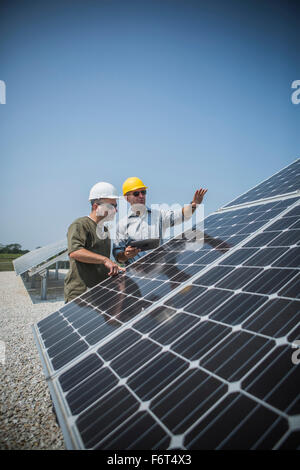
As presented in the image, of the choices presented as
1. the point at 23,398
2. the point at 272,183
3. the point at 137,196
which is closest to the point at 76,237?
the point at 137,196

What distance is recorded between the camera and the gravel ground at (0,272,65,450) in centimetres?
428

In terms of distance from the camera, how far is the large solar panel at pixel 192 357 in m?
1.48

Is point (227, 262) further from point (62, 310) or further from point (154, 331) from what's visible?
point (62, 310)

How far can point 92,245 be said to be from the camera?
488 centimetres

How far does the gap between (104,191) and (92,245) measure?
1.09 meters

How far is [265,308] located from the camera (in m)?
2.14

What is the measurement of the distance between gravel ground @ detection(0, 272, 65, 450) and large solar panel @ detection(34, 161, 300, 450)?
6.66ft

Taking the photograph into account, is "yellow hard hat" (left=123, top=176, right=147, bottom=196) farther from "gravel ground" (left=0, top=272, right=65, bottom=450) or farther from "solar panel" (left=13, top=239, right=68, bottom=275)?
"solar panel" (left=13, top=239, right=68, bottom=275)

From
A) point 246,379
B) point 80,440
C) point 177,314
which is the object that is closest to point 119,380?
point 80,440

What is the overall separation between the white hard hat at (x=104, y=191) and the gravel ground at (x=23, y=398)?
4294mm
